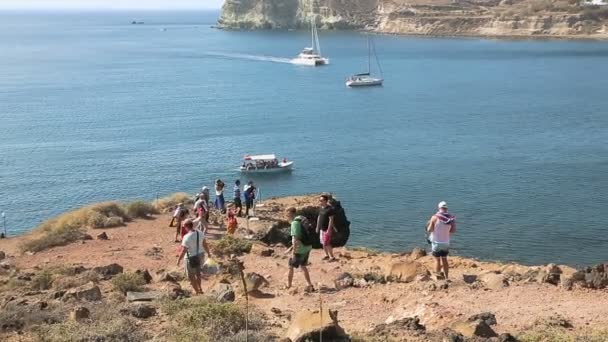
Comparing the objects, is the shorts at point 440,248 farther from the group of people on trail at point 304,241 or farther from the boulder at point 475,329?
the boulder at point 475,329

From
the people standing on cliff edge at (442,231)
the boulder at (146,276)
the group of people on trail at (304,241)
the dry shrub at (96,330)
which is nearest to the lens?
the dry shrub at (96,330)

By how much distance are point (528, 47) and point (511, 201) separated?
108467mm

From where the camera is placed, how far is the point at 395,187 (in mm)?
A: 40688

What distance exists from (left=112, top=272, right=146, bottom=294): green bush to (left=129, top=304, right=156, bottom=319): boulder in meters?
2.21

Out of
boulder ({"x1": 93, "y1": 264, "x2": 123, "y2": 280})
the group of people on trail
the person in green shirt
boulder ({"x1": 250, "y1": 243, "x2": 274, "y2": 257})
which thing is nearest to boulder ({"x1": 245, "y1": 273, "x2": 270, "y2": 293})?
the group of people on trail

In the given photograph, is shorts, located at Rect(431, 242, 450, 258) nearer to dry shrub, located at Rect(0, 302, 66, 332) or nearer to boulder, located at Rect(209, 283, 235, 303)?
boulder, located at Rect(209, 283, 235, 303)

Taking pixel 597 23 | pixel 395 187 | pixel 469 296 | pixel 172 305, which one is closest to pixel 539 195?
pixel 395 187

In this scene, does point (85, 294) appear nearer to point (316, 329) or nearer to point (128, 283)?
point (128, 283)

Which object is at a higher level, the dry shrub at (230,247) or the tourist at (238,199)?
the dry shrub at (230,247)

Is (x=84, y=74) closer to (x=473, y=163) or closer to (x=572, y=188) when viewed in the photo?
(x=473, y=163)

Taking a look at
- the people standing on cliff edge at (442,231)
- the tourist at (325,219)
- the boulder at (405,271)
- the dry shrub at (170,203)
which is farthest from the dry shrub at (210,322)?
the dry shrub at (170,203)

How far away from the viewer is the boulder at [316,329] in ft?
33.0

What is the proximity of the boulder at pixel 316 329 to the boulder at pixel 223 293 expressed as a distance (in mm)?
2402

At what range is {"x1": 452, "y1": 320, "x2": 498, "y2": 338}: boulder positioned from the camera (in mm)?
10570
